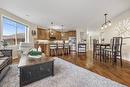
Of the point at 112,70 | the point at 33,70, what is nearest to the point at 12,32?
the point at 33,70

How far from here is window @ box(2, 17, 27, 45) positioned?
17.8ft

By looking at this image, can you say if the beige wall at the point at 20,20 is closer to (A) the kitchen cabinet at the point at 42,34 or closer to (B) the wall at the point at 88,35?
(A) the kitchen cabinet at the point at 42,34

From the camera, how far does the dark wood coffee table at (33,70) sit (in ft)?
8.03

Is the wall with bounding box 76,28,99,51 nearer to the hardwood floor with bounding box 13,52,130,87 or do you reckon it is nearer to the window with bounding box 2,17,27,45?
the window with bounding box 2,17,27,45

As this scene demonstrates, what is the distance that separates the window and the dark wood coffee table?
333 cm

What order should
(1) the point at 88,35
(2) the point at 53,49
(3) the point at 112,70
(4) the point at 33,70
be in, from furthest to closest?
(1) the point at 88,35 < (2) the point at 53,49 < (3) the point at 112,70 < (4) the point at 33,70

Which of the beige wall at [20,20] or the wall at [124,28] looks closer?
the beige wall at [20,20]

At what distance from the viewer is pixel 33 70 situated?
2.66 meters

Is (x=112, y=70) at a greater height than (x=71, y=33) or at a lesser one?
lesser

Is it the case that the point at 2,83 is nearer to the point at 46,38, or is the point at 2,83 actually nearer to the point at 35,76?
the point at 35,76

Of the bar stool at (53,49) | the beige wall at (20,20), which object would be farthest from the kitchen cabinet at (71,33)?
the beige wall at (20,20)

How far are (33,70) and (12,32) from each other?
4.32m

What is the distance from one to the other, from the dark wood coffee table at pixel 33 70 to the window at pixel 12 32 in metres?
3.33

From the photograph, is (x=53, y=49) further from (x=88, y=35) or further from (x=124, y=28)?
→ (x=88, y=35)
